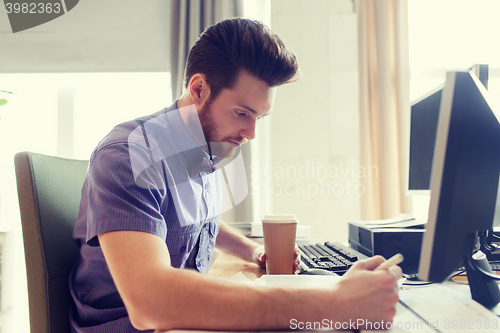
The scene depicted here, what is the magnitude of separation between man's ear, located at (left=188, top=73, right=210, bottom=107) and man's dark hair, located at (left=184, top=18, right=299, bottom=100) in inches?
0.6

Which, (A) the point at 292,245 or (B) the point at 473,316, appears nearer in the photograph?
(B) the point at 473,316

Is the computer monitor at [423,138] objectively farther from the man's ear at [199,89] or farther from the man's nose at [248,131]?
the man's ear at [199,89]

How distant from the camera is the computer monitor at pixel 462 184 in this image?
0.42 metres

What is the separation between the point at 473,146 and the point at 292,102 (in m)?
1.80

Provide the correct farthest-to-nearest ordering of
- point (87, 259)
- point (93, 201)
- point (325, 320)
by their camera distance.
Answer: point (87, 259)
point (93, 201)
point (325, 320)

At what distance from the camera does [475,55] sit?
2174 millimetres

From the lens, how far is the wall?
85.9 inches

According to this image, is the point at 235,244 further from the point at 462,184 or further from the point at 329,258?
the point at 462,184

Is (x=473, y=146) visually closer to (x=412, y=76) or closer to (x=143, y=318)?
(x=143, y=318)

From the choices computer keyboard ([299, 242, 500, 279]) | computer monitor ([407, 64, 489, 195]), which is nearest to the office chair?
computer keyboard ([299, 242, 500, 279])

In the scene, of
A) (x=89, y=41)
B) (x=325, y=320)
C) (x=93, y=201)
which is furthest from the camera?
(x=89, y=41)

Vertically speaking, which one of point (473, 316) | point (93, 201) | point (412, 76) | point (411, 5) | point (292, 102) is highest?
point (411, 5)

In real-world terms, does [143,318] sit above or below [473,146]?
below

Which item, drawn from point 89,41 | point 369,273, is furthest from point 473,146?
point 89,41
